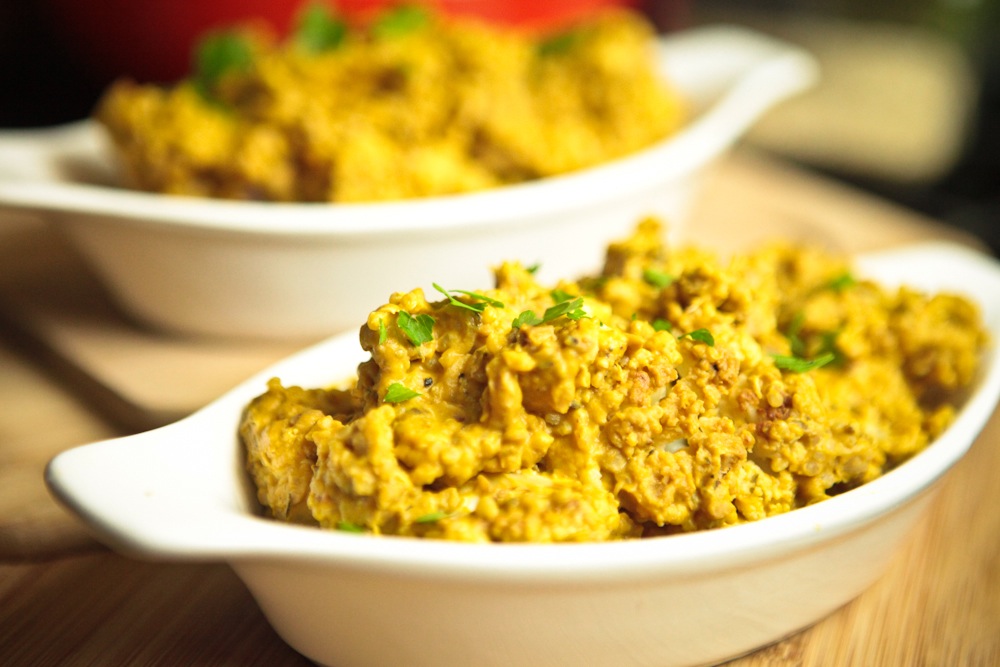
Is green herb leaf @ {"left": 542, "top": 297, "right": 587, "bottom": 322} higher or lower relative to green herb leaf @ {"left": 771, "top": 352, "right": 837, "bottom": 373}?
higher

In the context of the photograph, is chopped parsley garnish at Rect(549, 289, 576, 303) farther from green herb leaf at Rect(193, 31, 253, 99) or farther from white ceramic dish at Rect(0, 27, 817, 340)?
green herb leaf at Rect(193, 31, 253, 99)

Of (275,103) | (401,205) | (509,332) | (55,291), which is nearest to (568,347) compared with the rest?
(509,332)

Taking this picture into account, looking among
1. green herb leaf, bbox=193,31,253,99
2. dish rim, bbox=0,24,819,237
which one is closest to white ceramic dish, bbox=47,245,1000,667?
dish rim, bbox=0,24,819,237

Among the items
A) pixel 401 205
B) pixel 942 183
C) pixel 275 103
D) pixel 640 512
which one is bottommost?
pixel 942 183

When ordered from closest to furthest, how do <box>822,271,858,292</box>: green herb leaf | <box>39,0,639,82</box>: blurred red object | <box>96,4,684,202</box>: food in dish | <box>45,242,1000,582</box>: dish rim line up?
<box>45,242,1000,582</box>: dish rim → <box>822,271,858,292</box>: green herb leaf → <box>96,4,684,202</box>: food in dish → <box>39,0,639,82</box>: blurred red object

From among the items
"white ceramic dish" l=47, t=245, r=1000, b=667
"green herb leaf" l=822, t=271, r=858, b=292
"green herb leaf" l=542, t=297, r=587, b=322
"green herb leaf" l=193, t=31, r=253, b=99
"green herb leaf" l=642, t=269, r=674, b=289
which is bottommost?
"white ceramic dish" l=47, t=245, r=1000, b=667

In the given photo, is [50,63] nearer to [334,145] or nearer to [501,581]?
[334,145]

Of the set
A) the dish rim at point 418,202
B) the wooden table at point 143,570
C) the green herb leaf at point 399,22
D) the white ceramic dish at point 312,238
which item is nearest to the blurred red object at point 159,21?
the green herb leaf at point 399,22

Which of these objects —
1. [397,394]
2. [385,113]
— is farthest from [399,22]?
[397,394]
